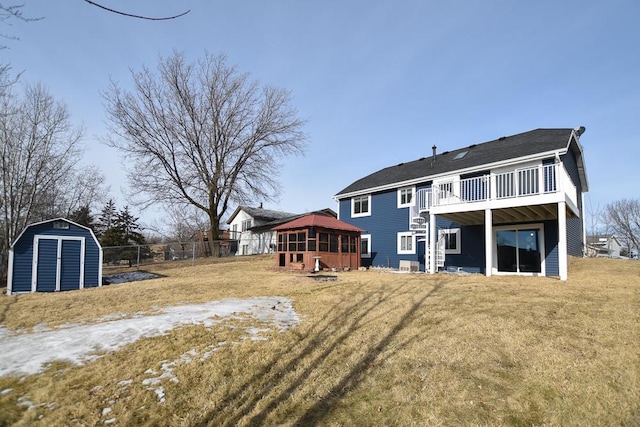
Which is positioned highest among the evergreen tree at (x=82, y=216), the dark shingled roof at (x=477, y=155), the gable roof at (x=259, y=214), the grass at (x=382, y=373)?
the dark shingled roof at (x=477, y=155)

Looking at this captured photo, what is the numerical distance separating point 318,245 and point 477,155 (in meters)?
9.06

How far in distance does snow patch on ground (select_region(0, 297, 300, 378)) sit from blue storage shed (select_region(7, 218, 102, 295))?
7347mm

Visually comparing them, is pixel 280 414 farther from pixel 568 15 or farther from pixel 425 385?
pixel 568 15

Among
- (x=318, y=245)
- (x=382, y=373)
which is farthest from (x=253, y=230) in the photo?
(x=382, y=373)

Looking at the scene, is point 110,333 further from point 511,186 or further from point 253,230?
point 253,230

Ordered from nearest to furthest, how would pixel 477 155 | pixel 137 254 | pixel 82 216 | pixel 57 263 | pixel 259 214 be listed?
pixel 57 263, pixel 477 155, pixel 137 254, pixel 82 216, pixel 259 214

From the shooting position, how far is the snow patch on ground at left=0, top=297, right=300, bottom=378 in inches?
178

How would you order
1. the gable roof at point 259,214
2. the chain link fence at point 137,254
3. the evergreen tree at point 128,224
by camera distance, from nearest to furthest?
the chain link fence at point 137,254 → the evergreen tree at point 128,224 → the gable roof at point 259,214

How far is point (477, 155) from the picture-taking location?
16.4m

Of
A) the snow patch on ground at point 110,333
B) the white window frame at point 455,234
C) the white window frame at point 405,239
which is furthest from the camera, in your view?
the white window frame at point 405,239

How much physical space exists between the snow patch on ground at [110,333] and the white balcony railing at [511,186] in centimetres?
863

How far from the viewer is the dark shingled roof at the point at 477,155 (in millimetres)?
13648

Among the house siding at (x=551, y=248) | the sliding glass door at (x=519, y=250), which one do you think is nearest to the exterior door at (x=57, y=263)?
the sliding glass door at (x=519, y=250)

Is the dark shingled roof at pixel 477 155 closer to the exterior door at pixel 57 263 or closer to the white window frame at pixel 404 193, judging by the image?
the white window frame at pixel 404 193
